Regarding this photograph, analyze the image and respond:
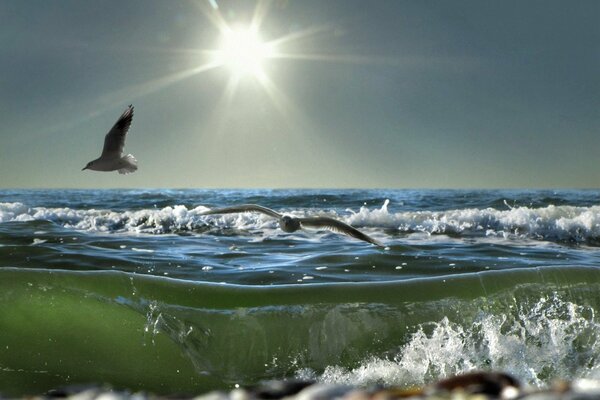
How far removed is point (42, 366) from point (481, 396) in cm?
601

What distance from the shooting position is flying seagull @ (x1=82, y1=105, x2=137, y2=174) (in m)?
10.7

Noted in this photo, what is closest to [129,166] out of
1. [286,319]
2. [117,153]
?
[117,153]

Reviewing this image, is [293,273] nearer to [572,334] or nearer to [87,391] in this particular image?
[572,334]

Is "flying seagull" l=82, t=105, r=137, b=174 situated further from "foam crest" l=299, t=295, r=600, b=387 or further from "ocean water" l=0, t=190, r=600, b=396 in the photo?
"foam crest" l=299, t=295, r=600, b=387

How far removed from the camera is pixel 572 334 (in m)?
7.39

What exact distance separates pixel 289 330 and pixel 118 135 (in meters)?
5.07

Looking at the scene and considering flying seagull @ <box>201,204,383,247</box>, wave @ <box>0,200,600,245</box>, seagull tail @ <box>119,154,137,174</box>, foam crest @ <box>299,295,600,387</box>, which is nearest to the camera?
foam crest @ <box>299,295,600,387</box>

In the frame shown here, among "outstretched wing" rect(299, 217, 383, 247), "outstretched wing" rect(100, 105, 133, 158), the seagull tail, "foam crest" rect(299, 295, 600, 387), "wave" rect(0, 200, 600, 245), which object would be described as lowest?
"foam crest" rect(299, 295, 600, 387)

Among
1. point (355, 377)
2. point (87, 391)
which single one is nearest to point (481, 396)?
point (87, 391)

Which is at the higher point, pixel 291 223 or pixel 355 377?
pixel 291 223

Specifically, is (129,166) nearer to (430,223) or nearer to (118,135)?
(118,135)

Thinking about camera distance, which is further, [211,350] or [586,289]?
[586,289]

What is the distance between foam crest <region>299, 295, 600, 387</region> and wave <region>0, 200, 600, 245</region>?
8.09 m

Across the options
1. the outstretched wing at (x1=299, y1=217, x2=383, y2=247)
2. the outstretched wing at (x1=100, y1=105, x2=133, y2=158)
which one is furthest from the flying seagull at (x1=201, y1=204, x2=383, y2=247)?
the outstretched wing at (x1=100, y1=105, x2=133, y2=158)
